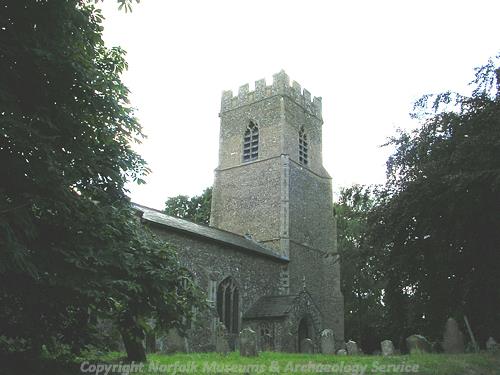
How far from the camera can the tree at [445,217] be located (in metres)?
9.55

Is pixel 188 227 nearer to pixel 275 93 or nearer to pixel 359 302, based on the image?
pixel 275 93

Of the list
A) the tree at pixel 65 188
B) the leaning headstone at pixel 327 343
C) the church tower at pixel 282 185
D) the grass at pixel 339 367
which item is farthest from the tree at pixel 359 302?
the tree at pixel 65 188

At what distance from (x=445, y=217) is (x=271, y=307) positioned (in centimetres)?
1138

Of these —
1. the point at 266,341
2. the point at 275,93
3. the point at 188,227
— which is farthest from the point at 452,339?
the point at 275,93

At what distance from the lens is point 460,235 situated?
10.5 metres

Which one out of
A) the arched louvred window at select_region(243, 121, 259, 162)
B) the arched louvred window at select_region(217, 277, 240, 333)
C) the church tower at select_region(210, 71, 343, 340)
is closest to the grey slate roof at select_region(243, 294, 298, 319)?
the arched louvred window at select_region(217, 277, 240, 333)

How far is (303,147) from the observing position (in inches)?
1128

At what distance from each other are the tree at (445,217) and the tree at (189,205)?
22.8 metres

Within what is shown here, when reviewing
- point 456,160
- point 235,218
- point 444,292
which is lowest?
point 444,292

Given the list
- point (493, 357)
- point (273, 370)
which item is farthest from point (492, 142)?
point (273, 370)

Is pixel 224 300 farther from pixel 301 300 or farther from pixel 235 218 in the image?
pixel 235 218

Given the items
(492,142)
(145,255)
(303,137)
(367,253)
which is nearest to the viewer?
(145,255)

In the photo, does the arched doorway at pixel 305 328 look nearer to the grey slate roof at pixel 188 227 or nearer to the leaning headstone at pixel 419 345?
the grey slate roof at pixel 188 227

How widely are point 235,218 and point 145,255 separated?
1946cm
